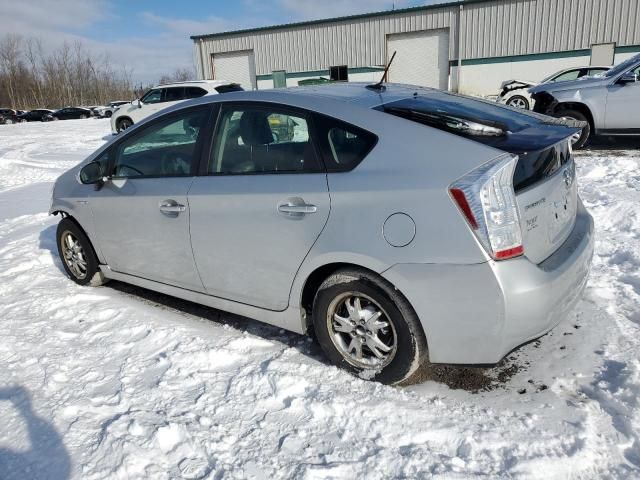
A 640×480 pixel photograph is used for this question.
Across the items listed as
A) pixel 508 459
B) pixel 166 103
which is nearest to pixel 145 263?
pixel 508 459

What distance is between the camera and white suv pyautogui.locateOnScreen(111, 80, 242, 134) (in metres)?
15.9

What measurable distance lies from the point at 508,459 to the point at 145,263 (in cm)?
276

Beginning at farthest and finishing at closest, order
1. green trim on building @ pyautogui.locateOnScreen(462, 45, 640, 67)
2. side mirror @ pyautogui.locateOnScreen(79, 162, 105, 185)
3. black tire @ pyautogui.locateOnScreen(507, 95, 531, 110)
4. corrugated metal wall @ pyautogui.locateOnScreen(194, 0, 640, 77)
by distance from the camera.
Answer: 1. corrugated metal wall @ pyautogui.locateOnScreen(194, 0, 640, 77)
2. green trim on building @ pyautogui.locateOnScreen(462, 45, 640, 67)
3. black tire @ pyautogui.locateOnScreen(507, 95, 531, 110)
4. side mirror @ pyautogui.locateOnScreen(79, 162, 105, 185)

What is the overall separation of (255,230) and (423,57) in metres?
28.9

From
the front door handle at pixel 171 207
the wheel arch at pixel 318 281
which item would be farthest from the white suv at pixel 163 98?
the wheel arch at pixel 318 281

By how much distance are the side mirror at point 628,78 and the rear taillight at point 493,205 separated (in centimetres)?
792

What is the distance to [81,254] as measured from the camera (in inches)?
174

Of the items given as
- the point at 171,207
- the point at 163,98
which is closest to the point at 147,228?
the point at 171,207

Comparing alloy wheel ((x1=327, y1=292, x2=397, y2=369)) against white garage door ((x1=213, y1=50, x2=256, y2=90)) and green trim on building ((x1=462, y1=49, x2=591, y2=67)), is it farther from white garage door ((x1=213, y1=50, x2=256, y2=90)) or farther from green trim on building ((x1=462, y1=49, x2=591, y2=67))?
white garage door ((x1=213, y1=50, x2=256, y2=90))

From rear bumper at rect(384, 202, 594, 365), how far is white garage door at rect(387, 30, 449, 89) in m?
27.9

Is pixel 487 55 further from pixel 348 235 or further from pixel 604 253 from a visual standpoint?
pixel 348 235

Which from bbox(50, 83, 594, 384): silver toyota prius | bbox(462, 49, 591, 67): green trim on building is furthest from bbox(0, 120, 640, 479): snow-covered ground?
bbox(462, 49, 591, 67): green trim on building

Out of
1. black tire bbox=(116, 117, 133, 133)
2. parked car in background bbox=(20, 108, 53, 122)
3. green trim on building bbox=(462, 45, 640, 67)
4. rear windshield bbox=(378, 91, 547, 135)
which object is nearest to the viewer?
rear windshield bbox=(378, 91, 547, 135)

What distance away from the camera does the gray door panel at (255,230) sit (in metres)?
2.73
